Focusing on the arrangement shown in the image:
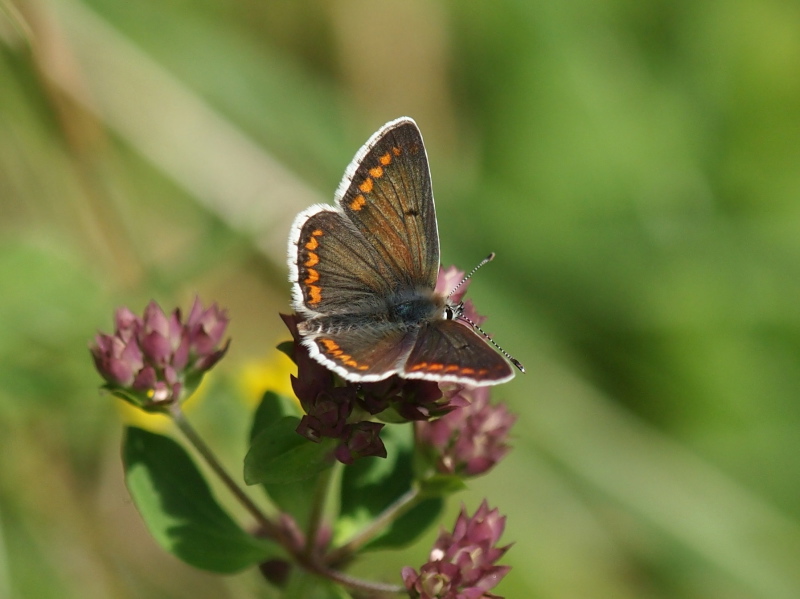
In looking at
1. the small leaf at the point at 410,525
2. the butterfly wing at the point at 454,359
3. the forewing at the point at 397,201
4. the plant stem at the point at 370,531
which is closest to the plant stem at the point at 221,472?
the plant stem at the point at 370,531

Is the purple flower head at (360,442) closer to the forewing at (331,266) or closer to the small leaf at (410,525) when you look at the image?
the forewing at (331,266)

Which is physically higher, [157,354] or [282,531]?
[157,354]

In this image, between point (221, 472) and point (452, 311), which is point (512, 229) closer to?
point (452, 311)

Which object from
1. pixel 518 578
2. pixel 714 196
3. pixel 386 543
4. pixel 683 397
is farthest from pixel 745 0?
pixel 386 543

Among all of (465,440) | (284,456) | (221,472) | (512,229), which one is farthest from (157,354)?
(512,229)

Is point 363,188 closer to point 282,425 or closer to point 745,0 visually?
point 282,425

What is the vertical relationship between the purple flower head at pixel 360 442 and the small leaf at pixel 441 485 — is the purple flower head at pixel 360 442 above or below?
below
